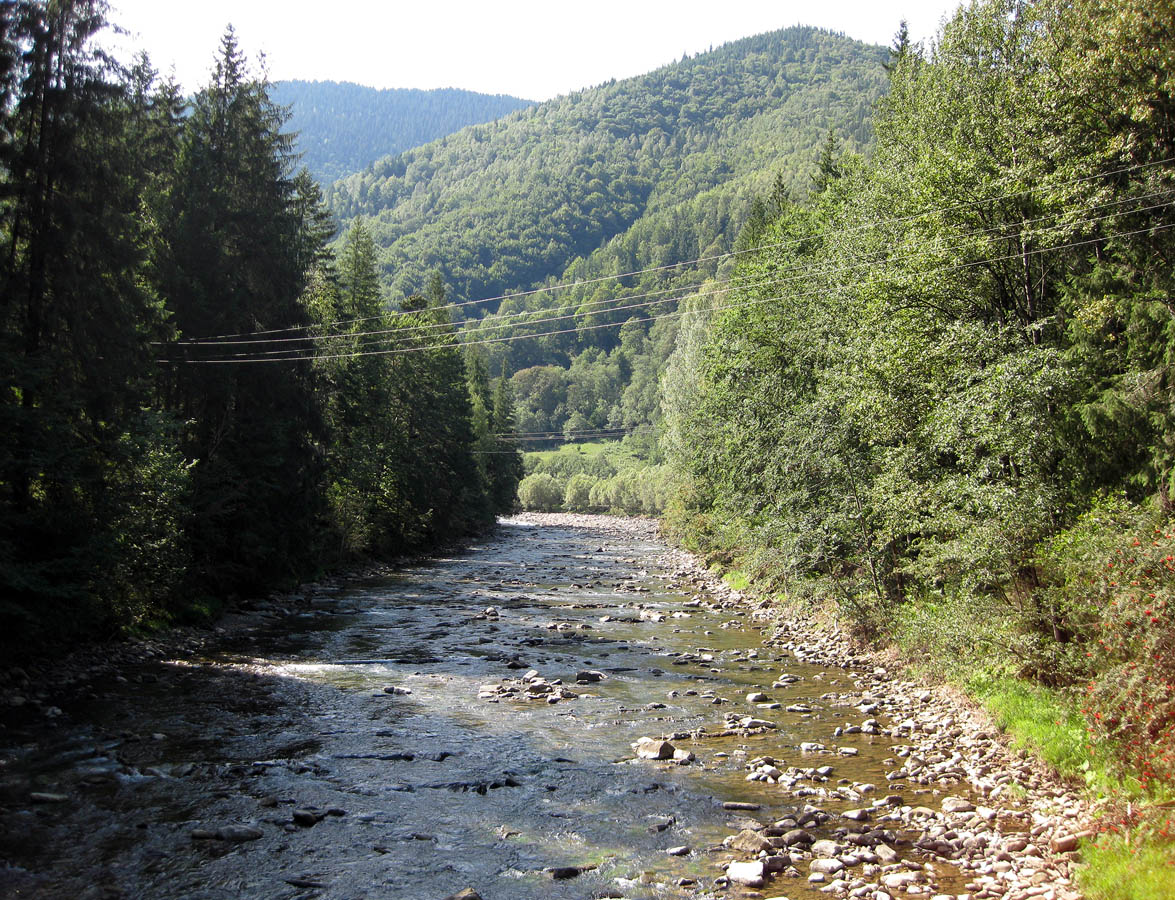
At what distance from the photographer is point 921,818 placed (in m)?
11.4

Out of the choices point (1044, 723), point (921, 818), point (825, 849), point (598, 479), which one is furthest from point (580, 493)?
point (825, 849)

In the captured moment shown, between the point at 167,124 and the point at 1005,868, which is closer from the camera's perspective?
the point at 1005,868

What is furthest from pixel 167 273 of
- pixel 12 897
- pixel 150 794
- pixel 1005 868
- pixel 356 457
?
pixel 1005 868

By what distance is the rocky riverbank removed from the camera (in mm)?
9570

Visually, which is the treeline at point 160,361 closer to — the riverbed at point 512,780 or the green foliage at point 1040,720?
the riverbed at point 512,780

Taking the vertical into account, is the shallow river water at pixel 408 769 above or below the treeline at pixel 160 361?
below

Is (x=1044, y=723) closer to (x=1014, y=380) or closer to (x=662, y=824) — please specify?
(x=1014, y=380)

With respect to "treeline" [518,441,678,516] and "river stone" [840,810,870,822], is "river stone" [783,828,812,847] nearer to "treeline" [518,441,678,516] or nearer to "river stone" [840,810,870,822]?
"river stone" [840,810,870,822]

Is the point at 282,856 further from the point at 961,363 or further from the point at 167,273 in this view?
Result: the point at 167,273

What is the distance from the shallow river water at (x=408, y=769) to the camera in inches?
393

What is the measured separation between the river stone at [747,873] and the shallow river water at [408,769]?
0.17 meters

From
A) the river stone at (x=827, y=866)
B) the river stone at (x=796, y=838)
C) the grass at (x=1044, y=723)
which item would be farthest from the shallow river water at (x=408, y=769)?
the grass at (x=1044, y=723)

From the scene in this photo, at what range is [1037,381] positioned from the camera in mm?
14984

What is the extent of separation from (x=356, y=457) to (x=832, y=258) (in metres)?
26.7
